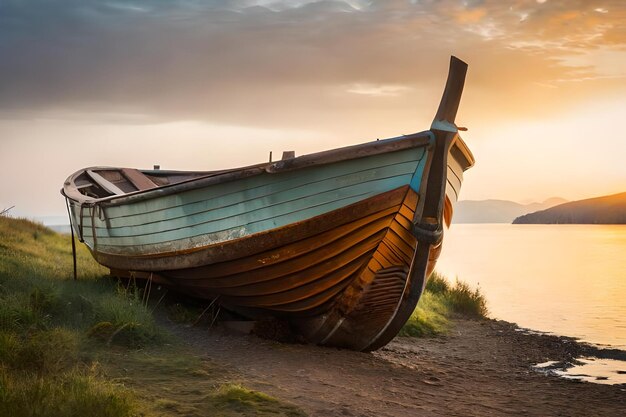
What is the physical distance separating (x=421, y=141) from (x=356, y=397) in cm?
276

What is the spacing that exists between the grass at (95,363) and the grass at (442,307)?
14.8 feet

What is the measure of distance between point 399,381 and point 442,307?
25.0ft

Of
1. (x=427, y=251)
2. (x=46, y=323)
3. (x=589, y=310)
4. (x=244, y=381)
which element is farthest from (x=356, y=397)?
(x=589, y=310)

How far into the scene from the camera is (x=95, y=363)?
597 centimetres

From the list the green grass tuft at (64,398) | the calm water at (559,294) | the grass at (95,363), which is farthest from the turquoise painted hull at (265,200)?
the calm water at (559,294)

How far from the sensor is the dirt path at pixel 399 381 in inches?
255

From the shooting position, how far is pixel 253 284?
8.38 metres

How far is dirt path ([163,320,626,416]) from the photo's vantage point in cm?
647

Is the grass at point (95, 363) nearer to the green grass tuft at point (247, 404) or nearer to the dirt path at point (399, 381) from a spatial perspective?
the green grass tuft at point (247, 404)

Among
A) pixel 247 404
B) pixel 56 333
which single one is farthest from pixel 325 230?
pixel 56 333

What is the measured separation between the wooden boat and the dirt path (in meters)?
0.55

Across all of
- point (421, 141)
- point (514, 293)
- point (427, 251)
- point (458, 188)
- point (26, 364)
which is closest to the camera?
point (26, 364)

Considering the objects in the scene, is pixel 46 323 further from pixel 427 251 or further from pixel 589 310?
pixel 589 310

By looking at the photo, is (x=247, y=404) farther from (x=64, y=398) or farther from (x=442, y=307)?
(x=442, y=307)
